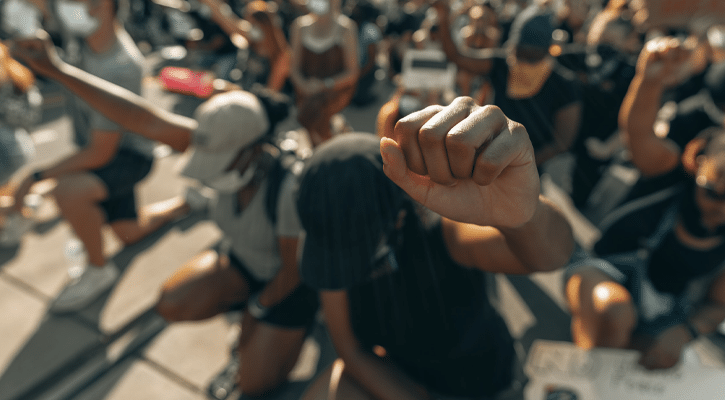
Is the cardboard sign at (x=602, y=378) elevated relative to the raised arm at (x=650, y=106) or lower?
lower

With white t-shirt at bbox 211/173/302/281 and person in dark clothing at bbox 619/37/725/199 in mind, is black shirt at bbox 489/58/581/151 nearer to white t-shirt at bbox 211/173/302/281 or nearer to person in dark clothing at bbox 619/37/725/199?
person in dark clothing at bbox 619/37/725/199

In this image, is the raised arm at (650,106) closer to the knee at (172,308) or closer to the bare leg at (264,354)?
the bare leg at (264,354)

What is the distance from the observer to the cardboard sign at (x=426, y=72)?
240 cm

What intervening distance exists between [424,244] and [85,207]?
7.46 ft

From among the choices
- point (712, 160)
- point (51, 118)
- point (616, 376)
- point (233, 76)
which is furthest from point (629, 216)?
point (51, 118)

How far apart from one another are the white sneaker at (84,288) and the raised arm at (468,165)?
261cm

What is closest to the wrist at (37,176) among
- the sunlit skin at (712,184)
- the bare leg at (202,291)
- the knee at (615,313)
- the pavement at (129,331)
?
the pavement at (129,331)

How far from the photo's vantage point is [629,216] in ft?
6.33

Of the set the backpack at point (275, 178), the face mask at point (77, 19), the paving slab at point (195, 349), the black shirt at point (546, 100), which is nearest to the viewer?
the backpack at point (275, 178)

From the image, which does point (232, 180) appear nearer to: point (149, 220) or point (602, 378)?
point (602, 378)

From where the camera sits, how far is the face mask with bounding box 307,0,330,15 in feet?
11.4

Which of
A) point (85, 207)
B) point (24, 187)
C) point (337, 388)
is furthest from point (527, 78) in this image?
point (24, 187)

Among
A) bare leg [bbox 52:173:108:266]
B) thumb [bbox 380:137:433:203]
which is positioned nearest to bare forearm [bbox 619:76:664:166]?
thumb [bbox 380:137:433:203]

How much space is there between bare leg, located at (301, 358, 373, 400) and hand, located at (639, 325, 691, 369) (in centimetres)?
96
